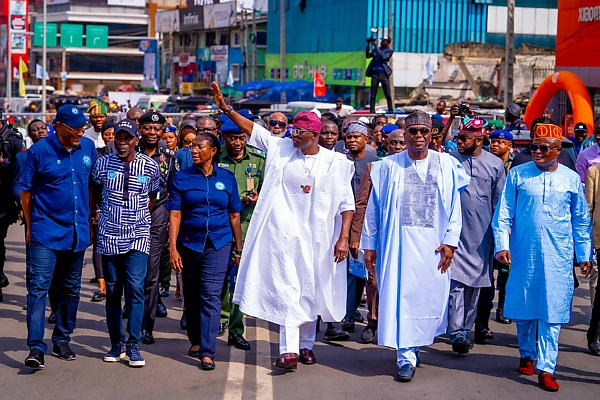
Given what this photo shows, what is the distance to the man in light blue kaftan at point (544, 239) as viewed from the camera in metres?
7.96

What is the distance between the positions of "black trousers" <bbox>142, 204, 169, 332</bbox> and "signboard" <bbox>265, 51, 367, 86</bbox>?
41.1 meters

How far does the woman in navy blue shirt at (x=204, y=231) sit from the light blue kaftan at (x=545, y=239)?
211cm

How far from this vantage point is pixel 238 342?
902cm

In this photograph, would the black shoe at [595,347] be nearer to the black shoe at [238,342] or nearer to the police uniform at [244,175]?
the black shoe at [238,342]

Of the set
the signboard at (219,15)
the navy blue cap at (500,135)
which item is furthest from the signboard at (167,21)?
the navy blue cap at (500,135)

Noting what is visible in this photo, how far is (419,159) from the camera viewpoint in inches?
320

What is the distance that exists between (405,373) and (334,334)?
1.65 metres

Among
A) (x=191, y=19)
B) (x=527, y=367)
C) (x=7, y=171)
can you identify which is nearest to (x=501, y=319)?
(x=527, y=367)

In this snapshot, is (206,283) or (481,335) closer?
(206,283)

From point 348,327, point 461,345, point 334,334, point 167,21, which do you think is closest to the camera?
point 461,345

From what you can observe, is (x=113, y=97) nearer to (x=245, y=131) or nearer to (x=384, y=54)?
(x=384, y=54)

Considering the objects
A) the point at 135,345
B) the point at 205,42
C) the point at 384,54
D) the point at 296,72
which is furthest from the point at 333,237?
the point at 205,42

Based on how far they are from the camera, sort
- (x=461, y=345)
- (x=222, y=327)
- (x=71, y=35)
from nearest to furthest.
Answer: (x=461, y=345)
(x=222, y=327)
(x=71, y=35)

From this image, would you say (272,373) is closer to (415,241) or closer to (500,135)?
(415,241)
